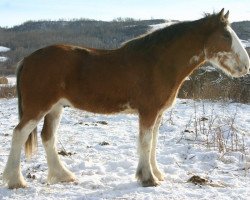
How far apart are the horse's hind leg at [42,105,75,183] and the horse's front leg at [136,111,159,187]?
3.26 feet

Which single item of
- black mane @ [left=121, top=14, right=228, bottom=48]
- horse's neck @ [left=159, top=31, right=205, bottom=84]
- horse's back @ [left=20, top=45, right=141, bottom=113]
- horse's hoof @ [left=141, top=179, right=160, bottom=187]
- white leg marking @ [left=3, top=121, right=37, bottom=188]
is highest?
black mane @ [left=121, top=14, right=228, bottom=48]

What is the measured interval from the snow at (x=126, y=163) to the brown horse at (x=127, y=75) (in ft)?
1.11

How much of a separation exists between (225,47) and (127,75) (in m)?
1.36

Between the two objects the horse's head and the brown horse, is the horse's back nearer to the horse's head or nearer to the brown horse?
the brown horse

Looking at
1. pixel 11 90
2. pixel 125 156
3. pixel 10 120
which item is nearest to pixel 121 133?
pixel 125 156

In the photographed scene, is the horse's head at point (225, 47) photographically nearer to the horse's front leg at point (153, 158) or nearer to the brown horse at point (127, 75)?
the brown horse at point (127, 75)

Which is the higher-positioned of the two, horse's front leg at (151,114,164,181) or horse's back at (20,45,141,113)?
horse's back at (20,45,141,113)

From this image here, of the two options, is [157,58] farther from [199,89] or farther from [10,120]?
[199,89]

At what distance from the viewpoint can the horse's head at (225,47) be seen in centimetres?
565

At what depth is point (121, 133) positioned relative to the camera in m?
9.30

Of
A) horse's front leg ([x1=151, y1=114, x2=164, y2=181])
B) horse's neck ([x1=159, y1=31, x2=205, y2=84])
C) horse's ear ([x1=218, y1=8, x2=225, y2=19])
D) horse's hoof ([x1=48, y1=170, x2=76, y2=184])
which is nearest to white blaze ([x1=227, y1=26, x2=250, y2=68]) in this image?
horse's ear ([x1=218, y1=8, x2=225, y2=19])

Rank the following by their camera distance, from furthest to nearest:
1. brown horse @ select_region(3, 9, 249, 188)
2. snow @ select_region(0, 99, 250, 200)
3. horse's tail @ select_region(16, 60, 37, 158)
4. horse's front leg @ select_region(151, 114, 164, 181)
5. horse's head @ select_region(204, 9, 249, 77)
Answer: horse's front leg @ select_region(151, 114, 164, 181) → horse's tail @ select_region(16, 60, 37, 158) → horse's head @ select_region(204, 9, 249, 77) → brown horse @ select_region(3, 9, 249, 188) → snow @ select_region(0, 99, 250, 200)

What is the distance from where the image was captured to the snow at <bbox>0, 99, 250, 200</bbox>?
17.1 feet

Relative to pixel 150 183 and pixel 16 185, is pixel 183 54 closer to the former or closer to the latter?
pixel 150 183
